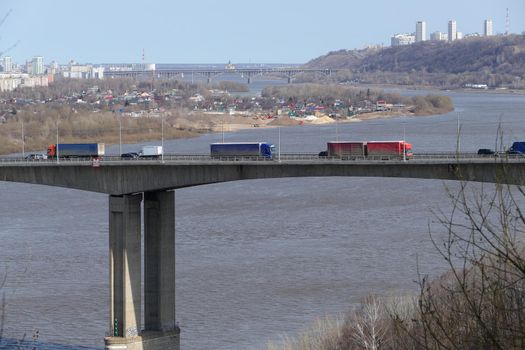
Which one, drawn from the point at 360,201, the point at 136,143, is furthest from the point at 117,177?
the point at 136,143

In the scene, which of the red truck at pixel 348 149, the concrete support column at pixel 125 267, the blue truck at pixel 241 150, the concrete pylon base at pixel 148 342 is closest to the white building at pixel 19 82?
the blue truck at pixel 241 150

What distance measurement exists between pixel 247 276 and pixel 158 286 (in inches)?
133

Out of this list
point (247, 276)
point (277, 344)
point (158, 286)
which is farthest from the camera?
point (247, 276)

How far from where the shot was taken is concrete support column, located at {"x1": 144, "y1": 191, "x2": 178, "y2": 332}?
66.9 ft

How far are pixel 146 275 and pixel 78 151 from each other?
3.85 metres

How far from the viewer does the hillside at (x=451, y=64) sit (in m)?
138

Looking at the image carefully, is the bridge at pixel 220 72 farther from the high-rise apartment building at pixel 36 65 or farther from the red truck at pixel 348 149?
the red truck at pixel 348 149

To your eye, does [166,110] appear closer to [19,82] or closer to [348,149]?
[19,82]

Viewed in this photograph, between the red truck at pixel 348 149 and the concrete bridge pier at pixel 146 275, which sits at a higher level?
the red truck at pixel 348 149

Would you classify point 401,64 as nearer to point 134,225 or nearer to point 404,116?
point 404,116

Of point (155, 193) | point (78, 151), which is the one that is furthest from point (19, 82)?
point (155, 193)

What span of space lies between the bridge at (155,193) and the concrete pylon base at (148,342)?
2cm

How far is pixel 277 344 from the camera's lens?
1814 cm

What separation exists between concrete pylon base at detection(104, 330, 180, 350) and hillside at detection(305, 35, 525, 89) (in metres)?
110
